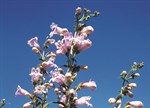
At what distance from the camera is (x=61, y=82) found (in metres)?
4.96

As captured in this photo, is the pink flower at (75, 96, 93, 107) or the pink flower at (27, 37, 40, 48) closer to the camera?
the pink flower at (75, 96, 93, 107)

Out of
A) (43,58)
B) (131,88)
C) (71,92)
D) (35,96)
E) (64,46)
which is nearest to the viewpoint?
(71,92)

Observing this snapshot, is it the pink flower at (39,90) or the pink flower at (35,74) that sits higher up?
the pink flower at (35,74)

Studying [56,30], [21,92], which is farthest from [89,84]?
[21,92]

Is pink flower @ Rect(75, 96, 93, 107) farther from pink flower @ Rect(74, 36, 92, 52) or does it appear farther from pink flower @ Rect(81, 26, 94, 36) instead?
pink flower @ Rect(81, 26, 94, 36)

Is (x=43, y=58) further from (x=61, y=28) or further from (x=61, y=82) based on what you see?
(x=61, y=82)

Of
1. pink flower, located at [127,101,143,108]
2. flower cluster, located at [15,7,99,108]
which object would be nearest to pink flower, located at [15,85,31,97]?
flower cluster, located at [15,7,99,108]

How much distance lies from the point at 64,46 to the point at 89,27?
64 centimetres

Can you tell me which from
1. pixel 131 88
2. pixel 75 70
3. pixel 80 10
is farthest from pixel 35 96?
pixel 131 88

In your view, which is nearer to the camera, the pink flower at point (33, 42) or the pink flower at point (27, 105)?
the pink flower at point (27, 105)

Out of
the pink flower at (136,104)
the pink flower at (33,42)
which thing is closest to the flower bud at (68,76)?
the pink flower at (33,42)

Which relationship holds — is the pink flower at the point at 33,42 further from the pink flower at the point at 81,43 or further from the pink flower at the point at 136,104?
the pink flower at the point at 136,104

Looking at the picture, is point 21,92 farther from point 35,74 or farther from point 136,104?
point 136,104

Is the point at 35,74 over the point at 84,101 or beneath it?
over
